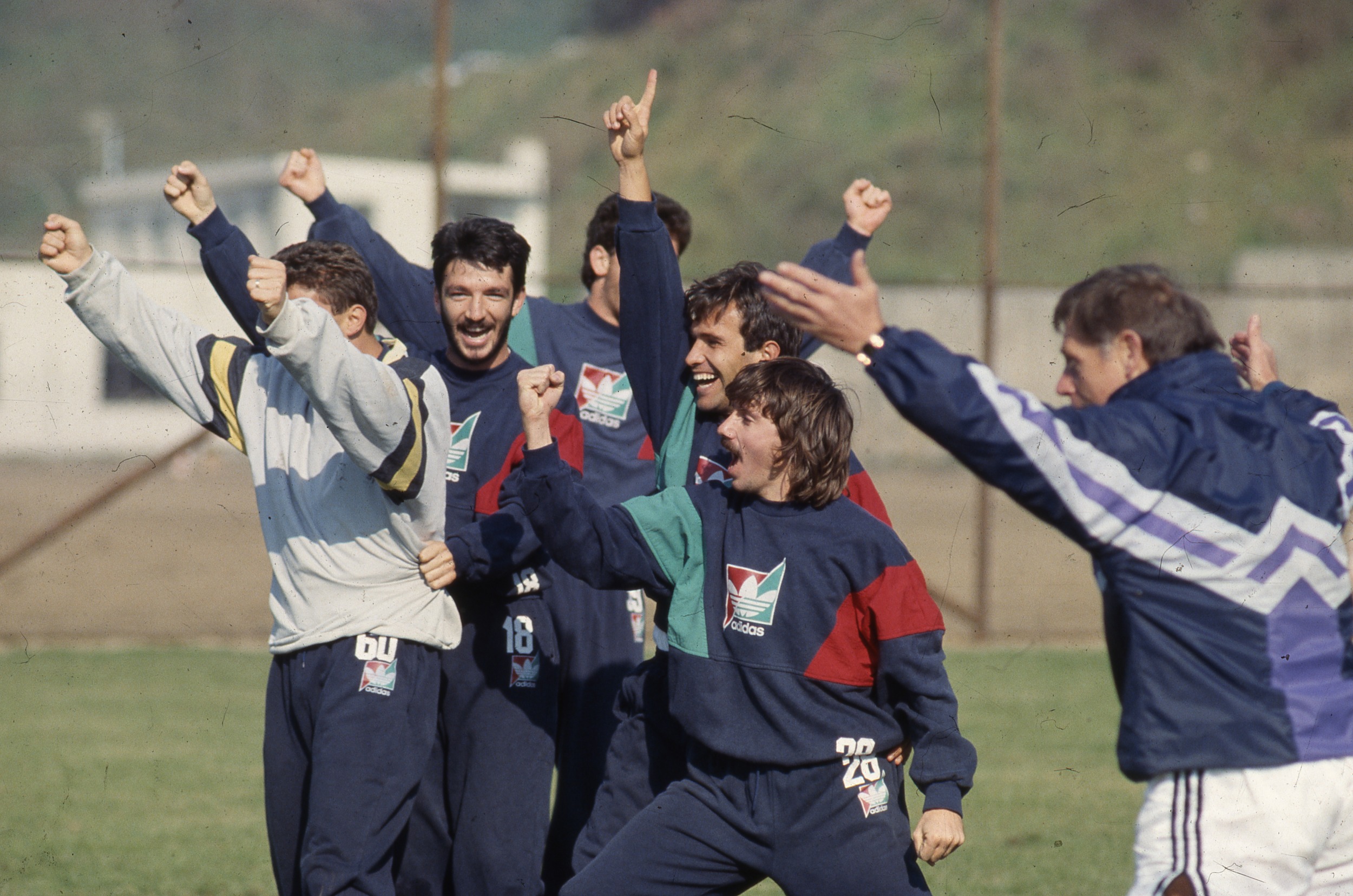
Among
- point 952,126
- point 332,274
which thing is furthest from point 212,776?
point 952,126

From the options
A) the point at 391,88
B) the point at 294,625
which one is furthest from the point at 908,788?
the point at 391,88

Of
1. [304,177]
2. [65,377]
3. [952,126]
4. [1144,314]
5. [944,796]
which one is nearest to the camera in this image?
[1144,314]

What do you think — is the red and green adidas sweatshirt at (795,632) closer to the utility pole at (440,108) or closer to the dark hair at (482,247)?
the dark hair at (482,247)

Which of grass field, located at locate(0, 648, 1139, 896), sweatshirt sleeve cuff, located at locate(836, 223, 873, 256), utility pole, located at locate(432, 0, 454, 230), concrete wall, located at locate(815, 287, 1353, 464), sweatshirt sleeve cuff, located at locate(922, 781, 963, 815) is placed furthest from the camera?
concrete wall, located at locate(815, 287, 1353, 464)

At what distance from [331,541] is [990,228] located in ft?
22.3

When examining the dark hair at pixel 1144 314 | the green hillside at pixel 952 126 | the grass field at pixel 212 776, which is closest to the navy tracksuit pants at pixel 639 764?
the dark hair at pixel 1144 314

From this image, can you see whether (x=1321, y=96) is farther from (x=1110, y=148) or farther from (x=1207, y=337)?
(x=1207, y=337)

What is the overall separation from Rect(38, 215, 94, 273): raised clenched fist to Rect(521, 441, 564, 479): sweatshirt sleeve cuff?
1320 millimetres

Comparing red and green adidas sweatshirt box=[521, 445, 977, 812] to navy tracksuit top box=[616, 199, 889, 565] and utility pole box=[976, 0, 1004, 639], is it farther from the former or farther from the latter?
utility pole box=[976, 0, 1004, 639]

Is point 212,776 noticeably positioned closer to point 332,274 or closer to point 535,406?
point 332,274

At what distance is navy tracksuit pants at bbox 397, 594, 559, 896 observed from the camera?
12.9ft

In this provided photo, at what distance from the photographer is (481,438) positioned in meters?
4.09

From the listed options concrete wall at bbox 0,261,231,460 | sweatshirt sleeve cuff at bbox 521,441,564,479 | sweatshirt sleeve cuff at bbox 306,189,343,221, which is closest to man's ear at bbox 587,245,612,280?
sweatshirt sleeve cuff at bbox 306,189,343,221

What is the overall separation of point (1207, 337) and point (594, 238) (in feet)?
8.56
